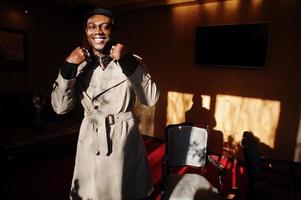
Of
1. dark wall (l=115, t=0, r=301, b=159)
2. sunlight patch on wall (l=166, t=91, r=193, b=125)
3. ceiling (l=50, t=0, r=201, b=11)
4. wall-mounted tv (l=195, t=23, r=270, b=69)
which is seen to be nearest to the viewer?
dark wall (l=115, t=0, r=301, b=159)

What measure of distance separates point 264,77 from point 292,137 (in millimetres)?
926

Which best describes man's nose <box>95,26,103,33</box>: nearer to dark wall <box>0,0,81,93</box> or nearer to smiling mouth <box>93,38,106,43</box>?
smiling mouth <box>93,38,106,43</box>

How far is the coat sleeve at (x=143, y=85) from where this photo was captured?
98 centimetres

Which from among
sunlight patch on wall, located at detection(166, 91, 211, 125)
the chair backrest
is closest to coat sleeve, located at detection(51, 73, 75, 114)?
the chair backrest

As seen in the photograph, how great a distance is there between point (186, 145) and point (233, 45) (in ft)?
6.61

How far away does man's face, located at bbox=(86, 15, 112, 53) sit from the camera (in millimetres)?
991

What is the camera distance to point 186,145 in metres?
2.10

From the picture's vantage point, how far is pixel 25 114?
12.6 feet

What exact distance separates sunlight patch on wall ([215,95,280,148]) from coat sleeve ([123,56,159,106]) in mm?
2774

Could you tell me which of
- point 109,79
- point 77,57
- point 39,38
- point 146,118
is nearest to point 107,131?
point 109,79

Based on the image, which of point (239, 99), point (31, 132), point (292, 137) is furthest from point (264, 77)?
point (31, 132)

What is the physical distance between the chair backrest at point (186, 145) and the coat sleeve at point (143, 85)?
102 cm

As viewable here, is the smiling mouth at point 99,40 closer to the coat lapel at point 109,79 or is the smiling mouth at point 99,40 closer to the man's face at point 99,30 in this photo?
the man's face at point 99,30

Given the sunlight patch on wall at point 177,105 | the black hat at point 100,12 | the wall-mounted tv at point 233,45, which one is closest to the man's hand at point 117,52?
the black hat at point 100,12
